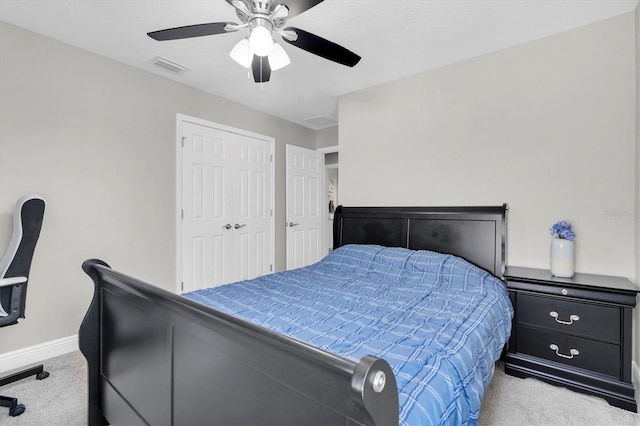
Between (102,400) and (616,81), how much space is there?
3.88 m

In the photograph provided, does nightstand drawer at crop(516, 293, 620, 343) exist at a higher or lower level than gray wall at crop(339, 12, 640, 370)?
lower

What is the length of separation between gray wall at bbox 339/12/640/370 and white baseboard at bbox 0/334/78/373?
313 centimetres

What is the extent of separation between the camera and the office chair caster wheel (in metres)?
1.75

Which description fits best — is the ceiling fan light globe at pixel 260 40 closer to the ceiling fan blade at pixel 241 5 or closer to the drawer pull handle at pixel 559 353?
the ceiling fan blade at pixel 241 5

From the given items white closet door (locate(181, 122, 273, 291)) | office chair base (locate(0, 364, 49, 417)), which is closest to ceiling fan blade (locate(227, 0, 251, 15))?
white closet door (locate(181, 122, 273, 291))

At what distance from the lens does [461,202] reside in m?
2.90

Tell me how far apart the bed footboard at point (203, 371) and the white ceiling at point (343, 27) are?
1823 millimetres

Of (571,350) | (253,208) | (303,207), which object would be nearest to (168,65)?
(253,208)

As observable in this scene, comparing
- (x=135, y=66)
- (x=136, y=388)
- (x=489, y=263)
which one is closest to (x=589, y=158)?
(x=489, y=263)

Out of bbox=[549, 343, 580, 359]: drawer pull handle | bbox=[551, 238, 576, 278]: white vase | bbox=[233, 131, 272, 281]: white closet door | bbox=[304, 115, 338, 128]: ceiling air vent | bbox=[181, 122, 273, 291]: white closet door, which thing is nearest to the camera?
bbox=[549, 343, 580, 359]: drawer pull handle

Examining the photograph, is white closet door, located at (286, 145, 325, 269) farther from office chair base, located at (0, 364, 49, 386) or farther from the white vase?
the white vase

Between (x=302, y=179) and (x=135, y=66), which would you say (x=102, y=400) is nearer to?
(x=135, y=66)

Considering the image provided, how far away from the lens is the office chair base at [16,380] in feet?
5.80

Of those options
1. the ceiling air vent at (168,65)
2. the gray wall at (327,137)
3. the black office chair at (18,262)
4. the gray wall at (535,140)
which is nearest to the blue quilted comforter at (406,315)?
the gray wall at (535,140)
